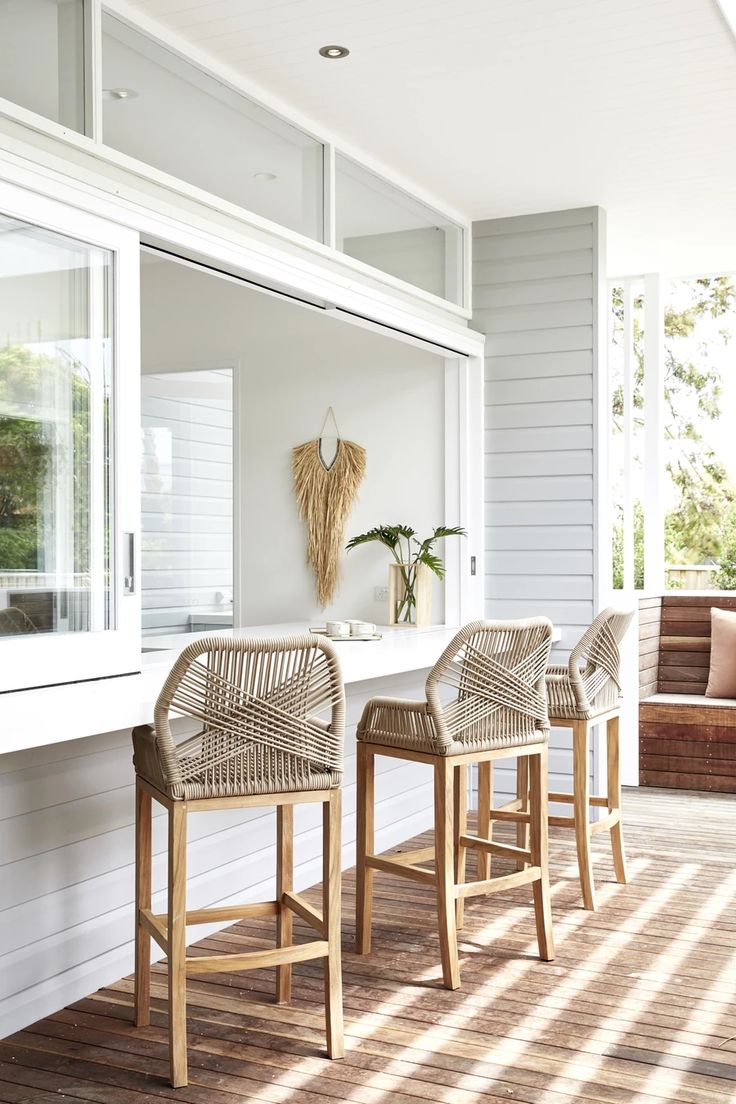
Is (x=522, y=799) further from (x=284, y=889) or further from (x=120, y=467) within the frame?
(x=120, y=467)

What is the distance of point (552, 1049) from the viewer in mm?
2824

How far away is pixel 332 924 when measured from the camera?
283 cm

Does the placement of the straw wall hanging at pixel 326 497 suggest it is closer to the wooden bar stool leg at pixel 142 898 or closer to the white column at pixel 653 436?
the white column at pixel 653 436

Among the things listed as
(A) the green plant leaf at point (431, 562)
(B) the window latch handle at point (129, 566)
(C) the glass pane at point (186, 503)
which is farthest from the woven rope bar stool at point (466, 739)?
(C) the glass pane at point (186, 503)

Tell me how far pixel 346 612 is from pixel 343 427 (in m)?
0.93

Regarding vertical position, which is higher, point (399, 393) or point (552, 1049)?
point (399, 393)

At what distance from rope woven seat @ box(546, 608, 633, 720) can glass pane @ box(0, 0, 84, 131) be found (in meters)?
2.36

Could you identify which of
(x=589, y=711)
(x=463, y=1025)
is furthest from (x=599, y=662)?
(x=463, y=1025)

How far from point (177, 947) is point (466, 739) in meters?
1.09

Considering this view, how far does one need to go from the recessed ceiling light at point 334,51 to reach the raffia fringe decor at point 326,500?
2.32 metres

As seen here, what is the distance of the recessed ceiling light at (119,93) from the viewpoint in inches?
126

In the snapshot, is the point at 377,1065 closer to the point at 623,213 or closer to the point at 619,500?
the point at 623,213

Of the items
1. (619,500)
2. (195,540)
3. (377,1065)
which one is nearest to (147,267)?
(195,540)

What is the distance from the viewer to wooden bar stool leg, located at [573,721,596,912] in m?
3.94
